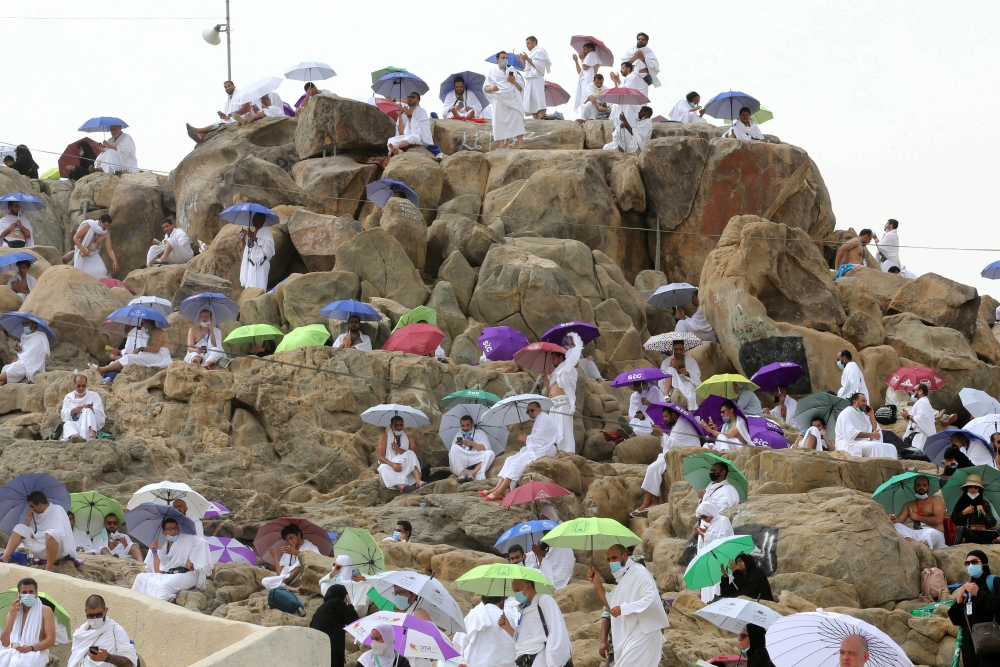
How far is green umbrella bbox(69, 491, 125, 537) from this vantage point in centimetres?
1451

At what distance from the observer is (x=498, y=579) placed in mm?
11359

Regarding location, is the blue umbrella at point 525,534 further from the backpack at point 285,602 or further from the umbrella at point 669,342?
the umbrella at point 669,342

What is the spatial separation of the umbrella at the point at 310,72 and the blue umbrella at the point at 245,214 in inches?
289

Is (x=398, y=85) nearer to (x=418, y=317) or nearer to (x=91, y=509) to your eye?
(x=418, y=317)

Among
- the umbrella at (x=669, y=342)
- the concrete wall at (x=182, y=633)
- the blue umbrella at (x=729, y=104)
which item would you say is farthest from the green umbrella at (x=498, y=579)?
the blue umbrella at (x=729, y=104)

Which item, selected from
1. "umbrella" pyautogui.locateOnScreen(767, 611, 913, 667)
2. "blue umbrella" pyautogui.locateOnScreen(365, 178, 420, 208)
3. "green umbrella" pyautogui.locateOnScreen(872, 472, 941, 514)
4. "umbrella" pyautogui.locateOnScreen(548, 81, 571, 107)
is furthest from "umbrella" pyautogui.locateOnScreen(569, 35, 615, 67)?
"umbrella" pyautogui.locateOnScreen(767, 611, 913, 667)

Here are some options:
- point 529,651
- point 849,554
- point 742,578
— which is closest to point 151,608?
point 529,651

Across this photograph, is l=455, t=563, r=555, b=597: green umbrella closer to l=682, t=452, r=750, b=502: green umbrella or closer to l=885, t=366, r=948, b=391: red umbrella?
l=682, t=452, r=750, b=502: green umbrella

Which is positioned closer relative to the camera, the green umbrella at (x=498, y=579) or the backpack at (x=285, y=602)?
the green umbrella at (x=498, y=579)

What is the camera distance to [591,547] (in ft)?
38.6

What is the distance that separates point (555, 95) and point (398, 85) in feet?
15.2

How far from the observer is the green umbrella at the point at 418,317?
20469mm

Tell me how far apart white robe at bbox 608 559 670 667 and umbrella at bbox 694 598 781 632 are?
0.59 meters

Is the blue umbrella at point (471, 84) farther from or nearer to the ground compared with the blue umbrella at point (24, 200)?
farther from the ground
